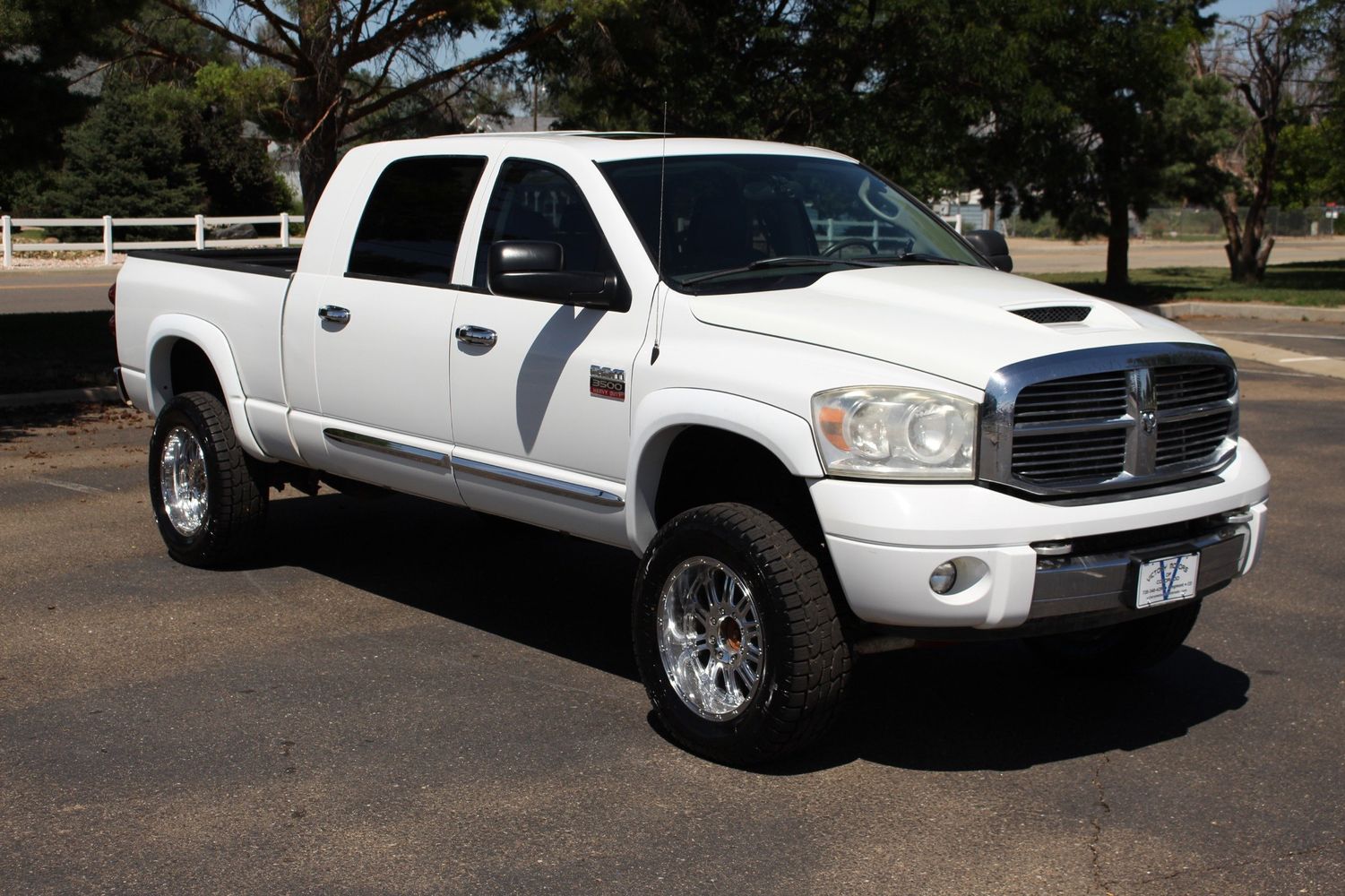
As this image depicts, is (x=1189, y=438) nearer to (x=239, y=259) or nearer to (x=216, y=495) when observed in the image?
(x=216, y=495)

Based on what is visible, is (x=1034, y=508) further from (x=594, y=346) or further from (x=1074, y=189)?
(x=1074, y=189)

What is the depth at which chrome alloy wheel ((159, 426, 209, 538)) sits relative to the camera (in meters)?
7.70

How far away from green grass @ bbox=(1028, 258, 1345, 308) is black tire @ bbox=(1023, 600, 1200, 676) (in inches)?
742

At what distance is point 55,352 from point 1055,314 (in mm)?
12505

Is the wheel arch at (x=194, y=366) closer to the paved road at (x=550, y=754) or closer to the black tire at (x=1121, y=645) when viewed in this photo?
the paved road at (x=550, y=754)

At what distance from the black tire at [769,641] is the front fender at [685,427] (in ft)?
0.87

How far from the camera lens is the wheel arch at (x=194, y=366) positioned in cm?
738

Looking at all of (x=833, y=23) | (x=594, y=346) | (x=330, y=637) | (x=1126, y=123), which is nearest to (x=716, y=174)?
(x=594, y=346)

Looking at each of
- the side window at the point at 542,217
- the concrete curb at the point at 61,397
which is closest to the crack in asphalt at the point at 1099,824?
the side window at the point at 542,217

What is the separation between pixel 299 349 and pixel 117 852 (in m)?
3.01

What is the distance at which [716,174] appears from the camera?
6125 mm

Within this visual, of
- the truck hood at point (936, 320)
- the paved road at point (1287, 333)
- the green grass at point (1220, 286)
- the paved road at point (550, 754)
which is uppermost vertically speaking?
the truck hood at point (936, 320)

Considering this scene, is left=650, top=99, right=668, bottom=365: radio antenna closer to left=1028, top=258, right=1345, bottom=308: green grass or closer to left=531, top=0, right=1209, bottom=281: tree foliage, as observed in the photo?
left=531, top=0, right=1209, bottom=281: tree foliage

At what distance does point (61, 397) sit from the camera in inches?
513
